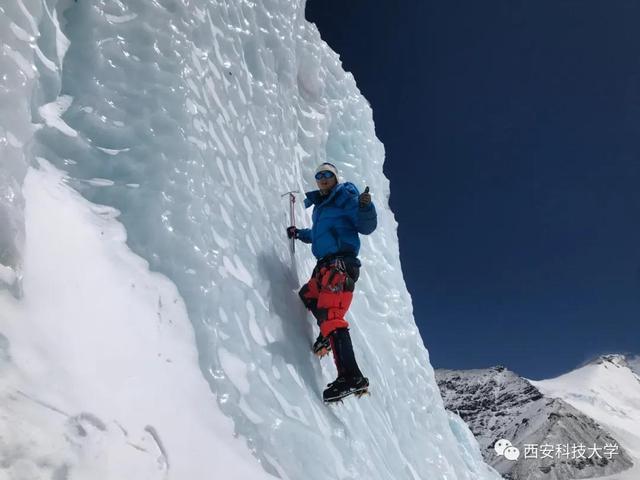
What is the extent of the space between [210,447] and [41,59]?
210cm

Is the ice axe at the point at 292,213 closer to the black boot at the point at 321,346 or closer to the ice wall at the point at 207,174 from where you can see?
the ice wall at the point at 207,174

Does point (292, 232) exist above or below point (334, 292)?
above

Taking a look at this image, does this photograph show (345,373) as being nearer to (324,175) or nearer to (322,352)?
(322,352)

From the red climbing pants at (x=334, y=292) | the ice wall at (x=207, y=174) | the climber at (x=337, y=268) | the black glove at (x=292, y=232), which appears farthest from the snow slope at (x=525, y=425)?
the red climbing pants at (x=334, y=292)

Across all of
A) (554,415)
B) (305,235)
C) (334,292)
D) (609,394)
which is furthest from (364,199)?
(609,394)

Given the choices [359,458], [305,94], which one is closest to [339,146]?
[305,94]

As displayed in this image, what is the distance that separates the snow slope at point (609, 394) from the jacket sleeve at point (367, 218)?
73.7 m

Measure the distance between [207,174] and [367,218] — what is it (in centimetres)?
109

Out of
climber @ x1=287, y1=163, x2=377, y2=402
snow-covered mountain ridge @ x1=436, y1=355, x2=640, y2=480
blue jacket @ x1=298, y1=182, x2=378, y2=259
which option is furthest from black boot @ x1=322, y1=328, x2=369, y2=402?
snow-covered mountain ridge @ x1=436, y1=355, x2=640, y2=480

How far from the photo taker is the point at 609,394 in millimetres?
92625

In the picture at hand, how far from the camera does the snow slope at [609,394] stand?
75812 millimetres

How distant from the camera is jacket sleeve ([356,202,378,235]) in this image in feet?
12.1

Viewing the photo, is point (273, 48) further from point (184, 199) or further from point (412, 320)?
point (412, 320)

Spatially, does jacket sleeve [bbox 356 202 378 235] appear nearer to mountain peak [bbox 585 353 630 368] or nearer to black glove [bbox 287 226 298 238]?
black glove [bbox 287 226 298 238]
